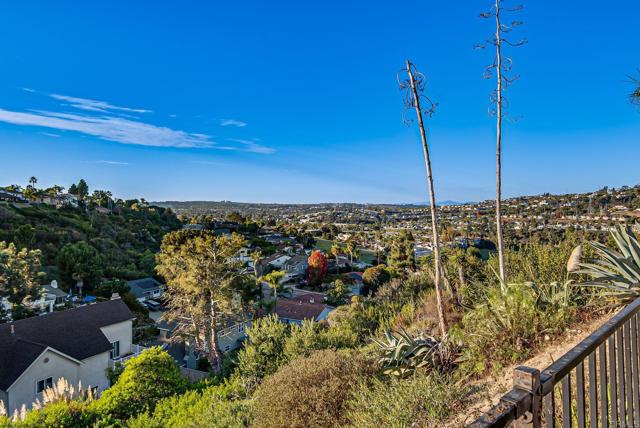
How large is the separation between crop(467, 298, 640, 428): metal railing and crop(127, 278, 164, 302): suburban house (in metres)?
41.2

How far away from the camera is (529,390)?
1209mm

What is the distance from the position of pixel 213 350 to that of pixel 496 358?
649 inches

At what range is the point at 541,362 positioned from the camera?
4.34 meters

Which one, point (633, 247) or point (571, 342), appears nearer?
point (571, 342)

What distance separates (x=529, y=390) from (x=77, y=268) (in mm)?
41121

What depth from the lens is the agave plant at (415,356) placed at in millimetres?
5230

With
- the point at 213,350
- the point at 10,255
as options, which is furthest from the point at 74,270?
the point at 213,350

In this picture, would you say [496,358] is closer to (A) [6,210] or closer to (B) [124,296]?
(B) [124,296]

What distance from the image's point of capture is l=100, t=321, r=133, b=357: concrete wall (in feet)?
64.7

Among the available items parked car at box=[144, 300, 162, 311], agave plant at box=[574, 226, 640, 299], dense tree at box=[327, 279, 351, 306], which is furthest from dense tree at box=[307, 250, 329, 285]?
agave plant at box=[574, 226, 640, 299]

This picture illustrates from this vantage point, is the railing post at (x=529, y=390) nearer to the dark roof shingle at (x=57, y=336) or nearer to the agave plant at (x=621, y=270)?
the agave plant at (x=621, y=270)

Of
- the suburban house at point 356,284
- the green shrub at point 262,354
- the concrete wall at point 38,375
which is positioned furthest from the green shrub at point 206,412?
the suburban house at point 356,284

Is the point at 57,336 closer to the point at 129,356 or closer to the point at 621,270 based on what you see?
the point at 129,356

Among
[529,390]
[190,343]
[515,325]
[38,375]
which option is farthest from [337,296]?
[529,390]
